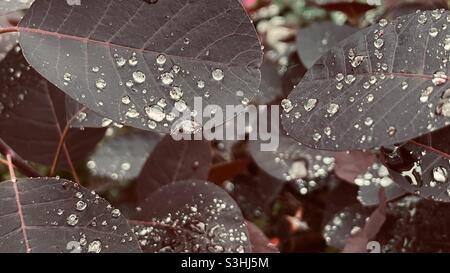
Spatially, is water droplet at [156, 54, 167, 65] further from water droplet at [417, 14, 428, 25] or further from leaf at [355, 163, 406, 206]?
leaf at [355, 163, 406, 206]

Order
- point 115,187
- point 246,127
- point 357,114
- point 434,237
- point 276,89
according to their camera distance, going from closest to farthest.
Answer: point 357,114 < point 434,237 < point 246,127 < point 276,89 < point 115,187

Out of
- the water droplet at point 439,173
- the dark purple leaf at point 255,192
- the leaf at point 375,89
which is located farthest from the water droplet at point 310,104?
the dark purple leaf at point 255,192

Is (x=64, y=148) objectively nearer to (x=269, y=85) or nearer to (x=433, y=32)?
(x=269, y=85)

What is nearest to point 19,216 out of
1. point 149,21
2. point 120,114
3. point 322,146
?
point 120,114

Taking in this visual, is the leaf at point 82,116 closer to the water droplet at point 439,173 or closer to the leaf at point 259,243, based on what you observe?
the leaf at point 259,243

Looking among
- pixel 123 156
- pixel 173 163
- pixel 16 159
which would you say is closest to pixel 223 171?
pixel 173 163

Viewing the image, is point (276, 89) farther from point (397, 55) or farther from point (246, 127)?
point (397, 55)
